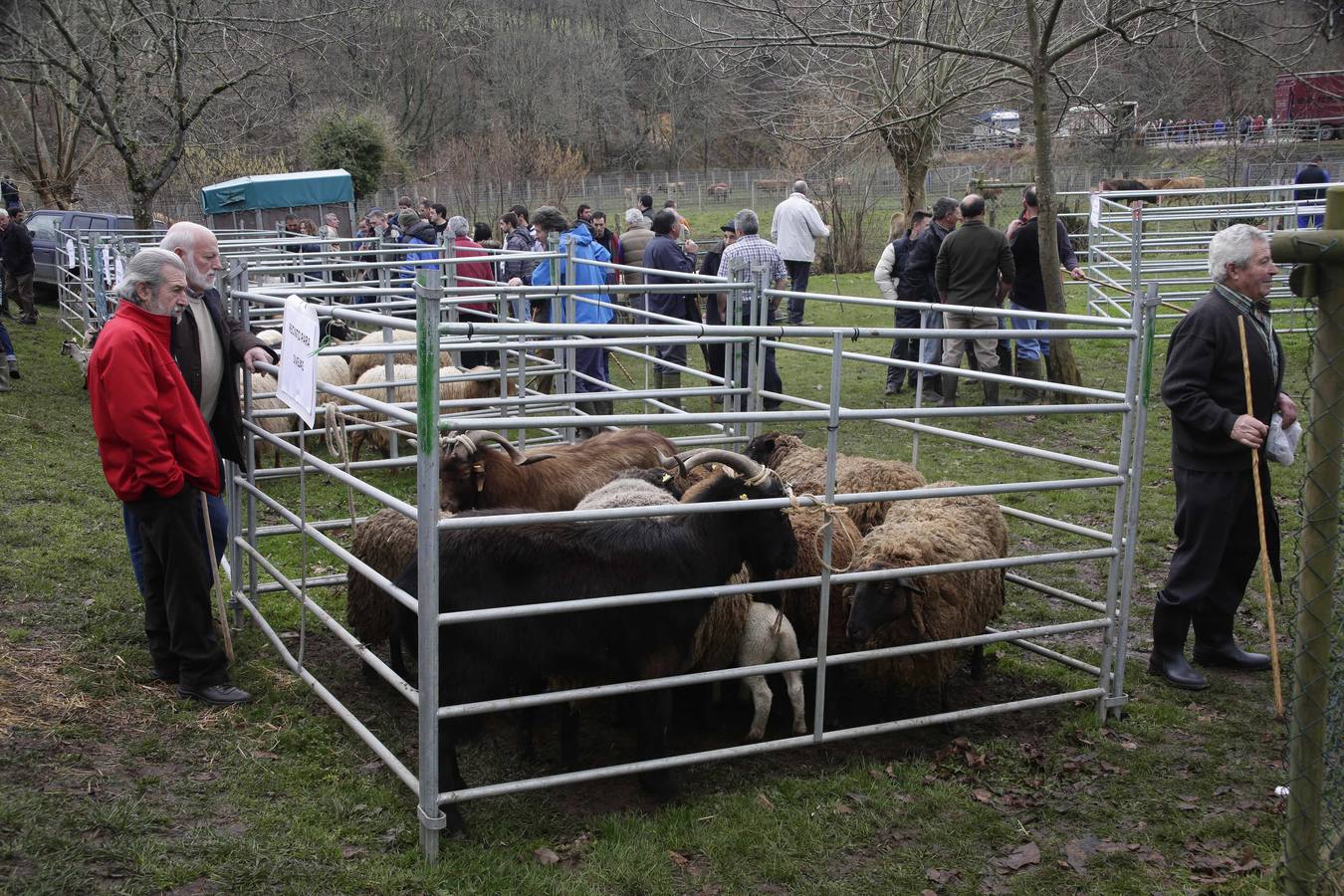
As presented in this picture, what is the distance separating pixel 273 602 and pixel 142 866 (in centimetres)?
288

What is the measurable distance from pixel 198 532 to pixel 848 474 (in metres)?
3.37

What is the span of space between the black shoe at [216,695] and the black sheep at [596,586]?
115 centimetres

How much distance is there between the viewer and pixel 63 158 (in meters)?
29.0

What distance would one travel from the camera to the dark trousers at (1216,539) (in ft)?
18.1

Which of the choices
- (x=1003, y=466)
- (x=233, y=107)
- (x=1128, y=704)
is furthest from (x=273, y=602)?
(x=233, y=107)

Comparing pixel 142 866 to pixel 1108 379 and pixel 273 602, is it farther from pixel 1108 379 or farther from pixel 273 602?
pixel 1108 379

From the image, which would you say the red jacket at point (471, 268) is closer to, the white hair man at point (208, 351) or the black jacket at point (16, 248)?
the white hair man at point (208, 351)

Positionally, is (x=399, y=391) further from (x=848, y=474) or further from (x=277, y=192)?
(x=277, y=192)

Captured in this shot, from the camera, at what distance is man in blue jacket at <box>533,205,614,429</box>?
9.43 meters

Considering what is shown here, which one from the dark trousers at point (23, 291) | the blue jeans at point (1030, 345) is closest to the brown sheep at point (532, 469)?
the blue jeans at point (1030, 345)

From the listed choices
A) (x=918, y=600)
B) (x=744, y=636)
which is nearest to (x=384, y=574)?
(x=744, y=636)

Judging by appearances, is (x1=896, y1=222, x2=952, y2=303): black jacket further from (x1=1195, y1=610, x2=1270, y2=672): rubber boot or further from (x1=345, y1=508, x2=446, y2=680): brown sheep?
(x1=345, y1=508, x2=446, y2=680): brown sheep

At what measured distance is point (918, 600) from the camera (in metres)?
5.19

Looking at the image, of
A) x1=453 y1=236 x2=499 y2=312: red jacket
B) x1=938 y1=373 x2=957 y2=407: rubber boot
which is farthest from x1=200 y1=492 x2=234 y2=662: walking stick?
x1=938 y1=373 x2=957 y2=407: rubber boot
